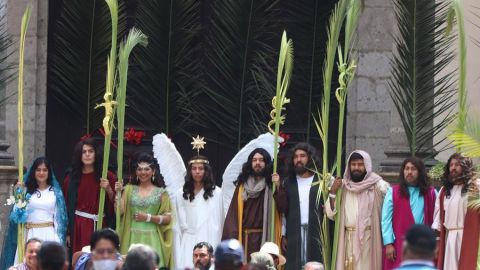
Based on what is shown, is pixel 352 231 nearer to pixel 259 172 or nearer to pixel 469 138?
pixel 259 172

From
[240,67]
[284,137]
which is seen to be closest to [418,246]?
[284,137]

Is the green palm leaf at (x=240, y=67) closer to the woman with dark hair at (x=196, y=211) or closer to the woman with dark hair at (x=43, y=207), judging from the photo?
the woman with dark hair at (x=196, y=211)

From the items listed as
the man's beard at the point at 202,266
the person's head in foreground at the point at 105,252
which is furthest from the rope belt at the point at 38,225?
the person's head in foreground at the point at 105,252

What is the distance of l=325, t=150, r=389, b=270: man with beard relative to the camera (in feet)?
52.1

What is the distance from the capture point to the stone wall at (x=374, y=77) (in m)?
18.3

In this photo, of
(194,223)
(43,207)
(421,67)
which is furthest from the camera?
(421,67)

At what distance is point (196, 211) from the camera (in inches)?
642

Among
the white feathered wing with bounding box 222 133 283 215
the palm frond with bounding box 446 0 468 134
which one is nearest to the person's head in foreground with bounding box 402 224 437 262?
the palm frond with bounding box 446 0 468 134

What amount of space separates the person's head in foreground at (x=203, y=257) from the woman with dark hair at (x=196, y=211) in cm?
185

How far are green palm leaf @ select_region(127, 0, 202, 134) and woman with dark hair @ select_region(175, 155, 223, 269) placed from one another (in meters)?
2.12

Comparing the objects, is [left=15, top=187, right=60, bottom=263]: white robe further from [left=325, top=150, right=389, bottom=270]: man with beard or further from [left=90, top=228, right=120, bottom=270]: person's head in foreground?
[left=90, top=228, right=120, bottom=270]: person's head in foreground

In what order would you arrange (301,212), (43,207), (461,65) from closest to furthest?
(461,65) < (43,207) < (301,212)

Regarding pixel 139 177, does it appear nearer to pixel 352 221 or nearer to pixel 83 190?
pixel 83 190

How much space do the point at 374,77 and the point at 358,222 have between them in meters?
2.88
